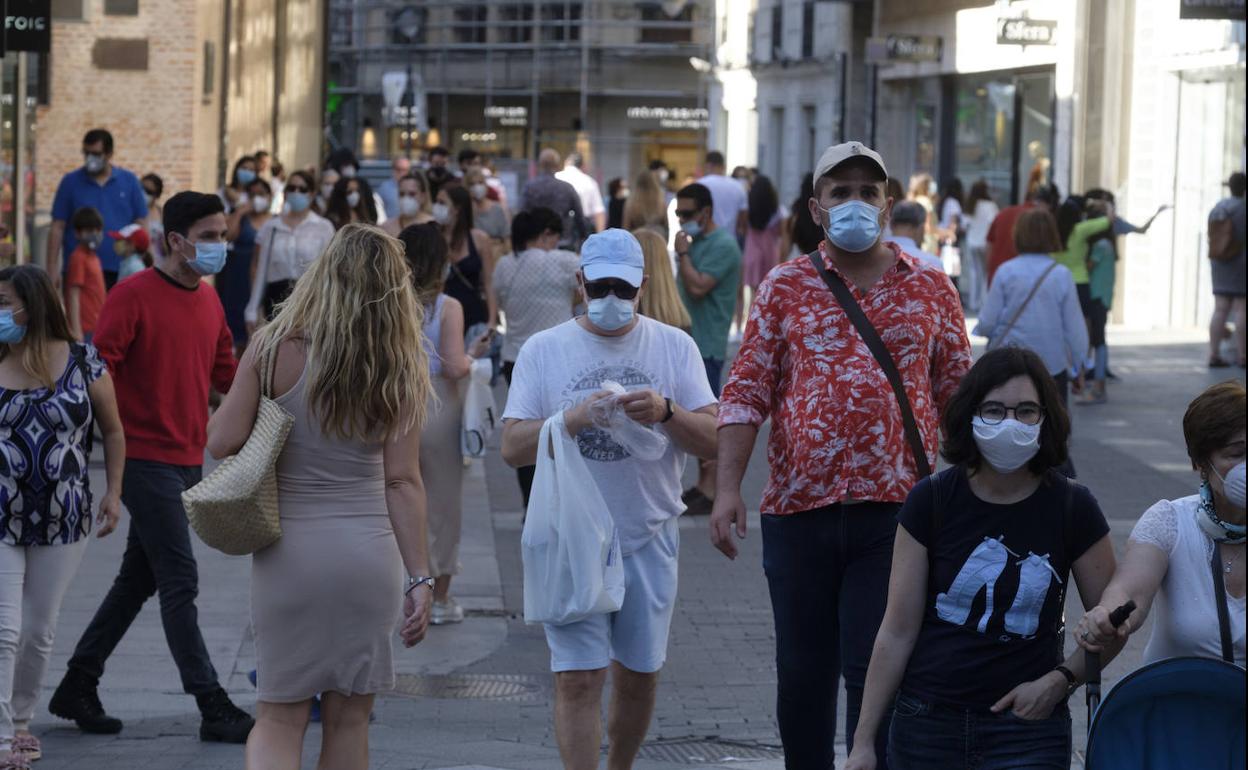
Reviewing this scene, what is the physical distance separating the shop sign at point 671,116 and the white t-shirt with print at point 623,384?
196ft

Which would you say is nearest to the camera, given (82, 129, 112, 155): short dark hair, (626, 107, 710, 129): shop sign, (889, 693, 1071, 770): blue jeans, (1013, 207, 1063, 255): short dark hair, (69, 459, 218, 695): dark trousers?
(889, 693, 1071, 770): blue jeans

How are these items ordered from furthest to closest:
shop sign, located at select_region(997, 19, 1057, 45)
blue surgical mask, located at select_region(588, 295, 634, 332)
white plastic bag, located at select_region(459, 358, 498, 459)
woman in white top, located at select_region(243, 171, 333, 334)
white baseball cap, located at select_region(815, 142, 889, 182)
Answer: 1. shop sign, located at select_region(997, 19, 1057, 45)
2. woman in white top, located at select_region(243, 171, 333, 334)
3. white plastic bag, located at select_region(459, 358, 498, 459)
4. blue surgical mask, located at select_region(588, 295, 634, 332)
5. white baseball cap, located at select_region(815, 142, 889, 182)

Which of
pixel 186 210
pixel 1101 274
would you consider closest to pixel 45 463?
pixel 186 210

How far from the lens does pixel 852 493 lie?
5336 mm

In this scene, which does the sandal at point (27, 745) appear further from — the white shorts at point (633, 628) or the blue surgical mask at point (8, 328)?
the white shorts at point (633, 628)

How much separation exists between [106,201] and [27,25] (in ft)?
9.21

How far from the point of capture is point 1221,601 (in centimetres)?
425

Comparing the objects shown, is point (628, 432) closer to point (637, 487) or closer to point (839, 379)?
point (637, 487)

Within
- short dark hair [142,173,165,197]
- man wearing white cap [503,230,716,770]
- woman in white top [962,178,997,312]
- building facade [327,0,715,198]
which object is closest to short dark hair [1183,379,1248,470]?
man wearing white cap [503,230,716,770]

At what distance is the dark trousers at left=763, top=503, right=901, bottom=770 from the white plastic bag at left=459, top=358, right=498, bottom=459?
9.02 feet

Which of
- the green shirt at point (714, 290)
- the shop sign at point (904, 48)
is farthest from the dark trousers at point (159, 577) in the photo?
the shop sign at point (904, 48)

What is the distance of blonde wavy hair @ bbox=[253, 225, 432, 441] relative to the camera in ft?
16.9

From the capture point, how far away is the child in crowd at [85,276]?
13531 mm

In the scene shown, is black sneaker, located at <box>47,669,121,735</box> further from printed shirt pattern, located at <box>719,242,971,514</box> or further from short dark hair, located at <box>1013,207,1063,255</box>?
short dark hair, located at <box>1013,207,1063,255</box>
